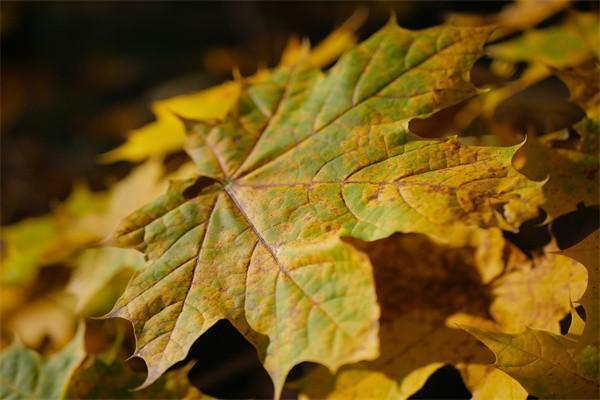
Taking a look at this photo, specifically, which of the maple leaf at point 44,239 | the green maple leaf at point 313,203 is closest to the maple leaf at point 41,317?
the maple leaf at point 44,239

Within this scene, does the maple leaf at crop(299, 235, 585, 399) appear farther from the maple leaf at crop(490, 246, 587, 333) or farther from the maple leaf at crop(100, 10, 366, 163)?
the maple leaf at crop(100, 10, 366, 163)

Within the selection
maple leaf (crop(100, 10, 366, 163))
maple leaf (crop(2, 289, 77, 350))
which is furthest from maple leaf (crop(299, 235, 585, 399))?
maple leaf (crop(2, 289, 77, 350))

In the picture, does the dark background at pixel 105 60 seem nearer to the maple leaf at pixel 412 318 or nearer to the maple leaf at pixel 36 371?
the maple leaf at pixel 36 371

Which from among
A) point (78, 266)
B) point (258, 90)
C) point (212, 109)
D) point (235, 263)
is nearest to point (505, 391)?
point (235, 263)

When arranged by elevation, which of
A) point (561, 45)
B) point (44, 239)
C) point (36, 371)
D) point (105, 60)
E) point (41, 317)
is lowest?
point (105, 60)

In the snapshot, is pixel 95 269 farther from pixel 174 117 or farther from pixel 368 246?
pixel 368 246

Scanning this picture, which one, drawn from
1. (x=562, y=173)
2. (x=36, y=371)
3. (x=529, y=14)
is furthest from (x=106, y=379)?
(x=529, y=14)

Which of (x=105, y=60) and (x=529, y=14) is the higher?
(x=529, y=14)

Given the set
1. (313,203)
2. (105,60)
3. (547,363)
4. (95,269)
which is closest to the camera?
(547,363)
